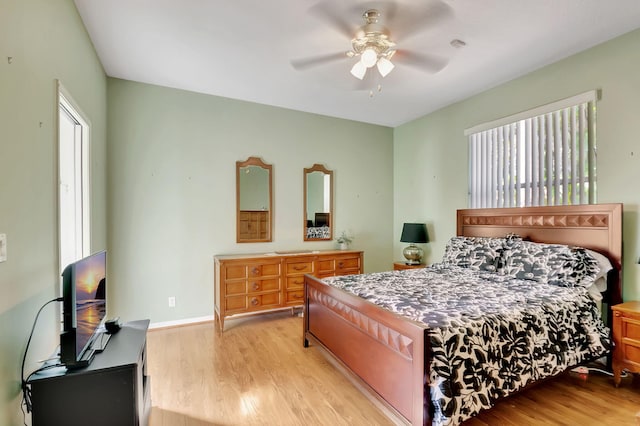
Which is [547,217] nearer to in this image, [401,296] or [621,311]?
[621,311]

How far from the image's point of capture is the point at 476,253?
3.31 meters

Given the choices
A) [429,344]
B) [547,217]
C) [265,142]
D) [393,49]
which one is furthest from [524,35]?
[265,142]

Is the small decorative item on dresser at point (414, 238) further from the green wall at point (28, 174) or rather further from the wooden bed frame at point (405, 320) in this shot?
the green wall at point (28, 174)

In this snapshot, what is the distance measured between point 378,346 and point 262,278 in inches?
80.0

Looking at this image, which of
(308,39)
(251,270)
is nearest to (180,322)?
(251,270)

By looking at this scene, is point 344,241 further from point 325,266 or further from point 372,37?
point 372,37

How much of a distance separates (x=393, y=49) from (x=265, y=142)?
212cm

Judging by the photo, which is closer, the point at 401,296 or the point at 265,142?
the point at 401,296

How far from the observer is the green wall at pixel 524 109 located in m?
2.57

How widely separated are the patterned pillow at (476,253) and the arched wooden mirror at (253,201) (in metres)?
2.35

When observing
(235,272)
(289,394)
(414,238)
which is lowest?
(289,394)

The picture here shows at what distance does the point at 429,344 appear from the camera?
1.66 meters

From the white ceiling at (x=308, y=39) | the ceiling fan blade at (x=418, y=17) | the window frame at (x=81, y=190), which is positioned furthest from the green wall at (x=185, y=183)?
the ceiling fan blade at (x=418, y=17)

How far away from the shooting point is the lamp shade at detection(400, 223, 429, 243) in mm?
4426
